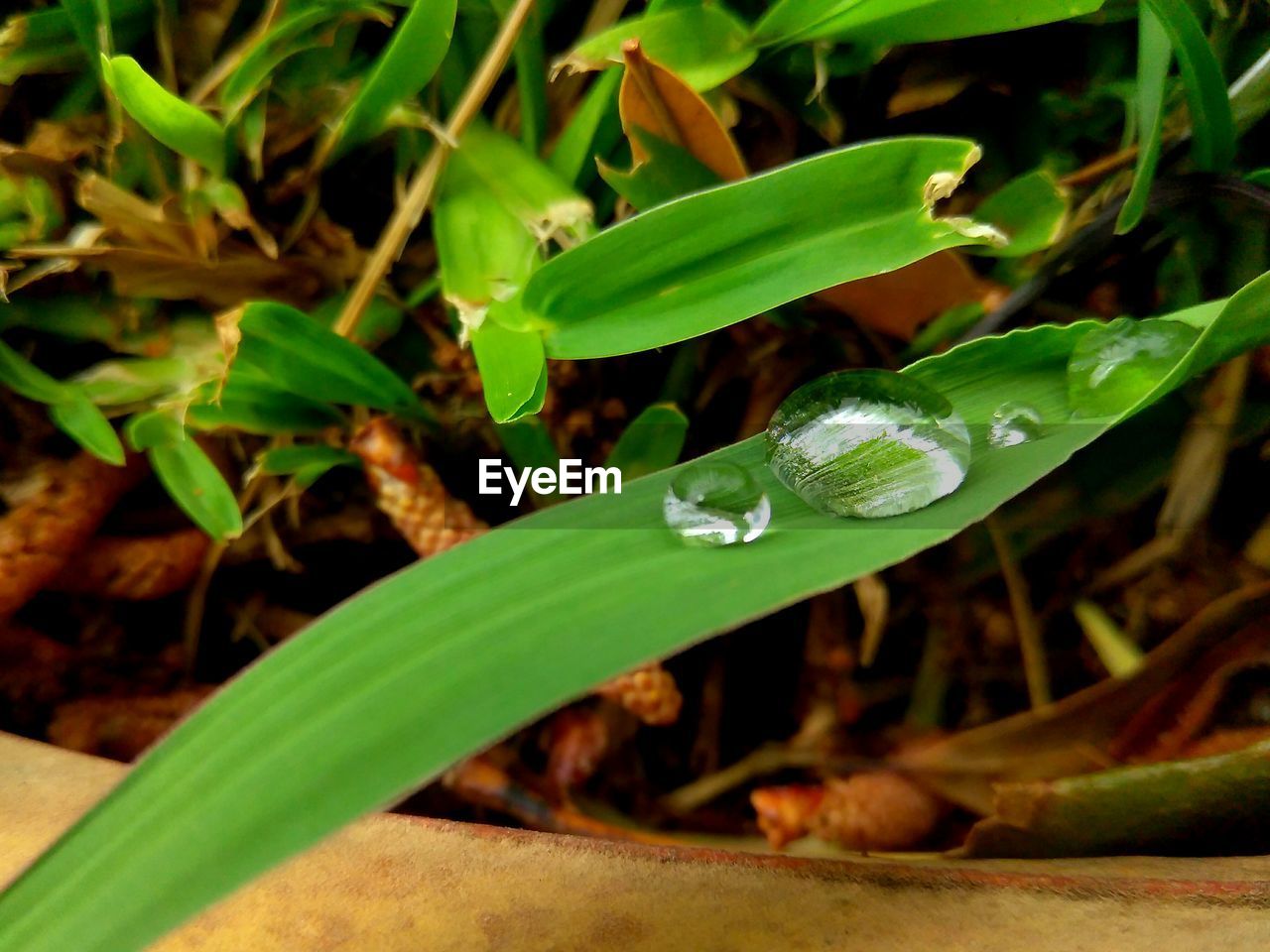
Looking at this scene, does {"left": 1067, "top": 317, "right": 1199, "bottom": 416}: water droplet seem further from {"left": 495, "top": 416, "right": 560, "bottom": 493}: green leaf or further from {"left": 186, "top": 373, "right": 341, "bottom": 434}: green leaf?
{"left": 186, "top": 373, "right": 341, "bottom": 434}: green leaf

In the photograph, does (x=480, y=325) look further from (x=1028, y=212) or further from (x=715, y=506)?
(x=1028, y=212)

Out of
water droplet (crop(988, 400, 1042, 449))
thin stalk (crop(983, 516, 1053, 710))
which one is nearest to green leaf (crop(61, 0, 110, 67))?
water droplet (crop(988, 400, 1042, 449))

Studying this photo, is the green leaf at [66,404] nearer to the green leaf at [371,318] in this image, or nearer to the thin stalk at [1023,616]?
the green leaf at [371,318]

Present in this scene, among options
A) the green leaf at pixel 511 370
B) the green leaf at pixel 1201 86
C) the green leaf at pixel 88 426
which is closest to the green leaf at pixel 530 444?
the green leaf at pixel 511 370

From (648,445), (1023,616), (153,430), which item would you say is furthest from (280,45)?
(1023,616)

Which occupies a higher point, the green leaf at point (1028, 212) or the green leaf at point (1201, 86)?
the green leaf at point (1201, 86)

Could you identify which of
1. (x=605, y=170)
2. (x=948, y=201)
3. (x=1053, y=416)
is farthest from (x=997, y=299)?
(x=605, y=170)
